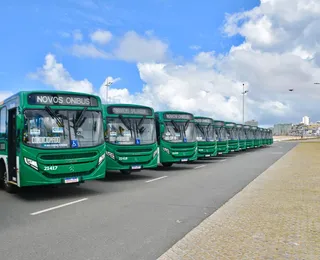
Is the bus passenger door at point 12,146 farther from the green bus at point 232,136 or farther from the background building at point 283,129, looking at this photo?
the background building at point 283,129

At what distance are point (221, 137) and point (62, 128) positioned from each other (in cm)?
1849

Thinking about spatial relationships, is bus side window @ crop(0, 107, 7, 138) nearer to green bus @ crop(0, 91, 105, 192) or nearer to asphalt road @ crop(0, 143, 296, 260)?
green bus @ crop(0, 91, 105, 192)

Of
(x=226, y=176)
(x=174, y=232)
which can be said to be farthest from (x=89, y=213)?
(x=226, y=176)

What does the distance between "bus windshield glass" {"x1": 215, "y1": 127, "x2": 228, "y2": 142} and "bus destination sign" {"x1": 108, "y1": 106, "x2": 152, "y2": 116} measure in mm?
12642

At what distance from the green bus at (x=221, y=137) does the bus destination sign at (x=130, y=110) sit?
12073 mm

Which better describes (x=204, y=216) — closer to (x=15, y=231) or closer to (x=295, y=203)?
(x=295, y=203)

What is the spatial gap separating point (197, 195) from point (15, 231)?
533cm

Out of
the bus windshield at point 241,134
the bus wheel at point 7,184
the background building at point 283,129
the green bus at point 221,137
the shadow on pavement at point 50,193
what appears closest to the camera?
the shadow on pavement at point 50,193

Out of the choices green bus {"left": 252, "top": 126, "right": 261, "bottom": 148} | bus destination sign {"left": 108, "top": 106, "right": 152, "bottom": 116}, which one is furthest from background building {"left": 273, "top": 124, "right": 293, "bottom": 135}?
bus destination sign {"left": 108, "top": 106, "right": 152, "bottom": 116}

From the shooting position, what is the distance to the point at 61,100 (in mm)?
9836

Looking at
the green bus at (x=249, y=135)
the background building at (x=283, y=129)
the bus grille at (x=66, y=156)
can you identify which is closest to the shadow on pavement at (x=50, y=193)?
the bus grille at (x=66, y=156)

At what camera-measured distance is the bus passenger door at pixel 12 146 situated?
961 centimetres

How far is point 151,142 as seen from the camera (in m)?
14.2

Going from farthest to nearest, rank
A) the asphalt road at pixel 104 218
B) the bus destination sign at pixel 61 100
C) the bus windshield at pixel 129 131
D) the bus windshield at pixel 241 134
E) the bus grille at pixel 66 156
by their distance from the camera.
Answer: the bus windshield at pixel 241 134
the bus windshield at pixel 129 131
the bus destination sign at pixel 61 100
the bus grille at pixel 66 156
the asphalt road at pixel 104 218
